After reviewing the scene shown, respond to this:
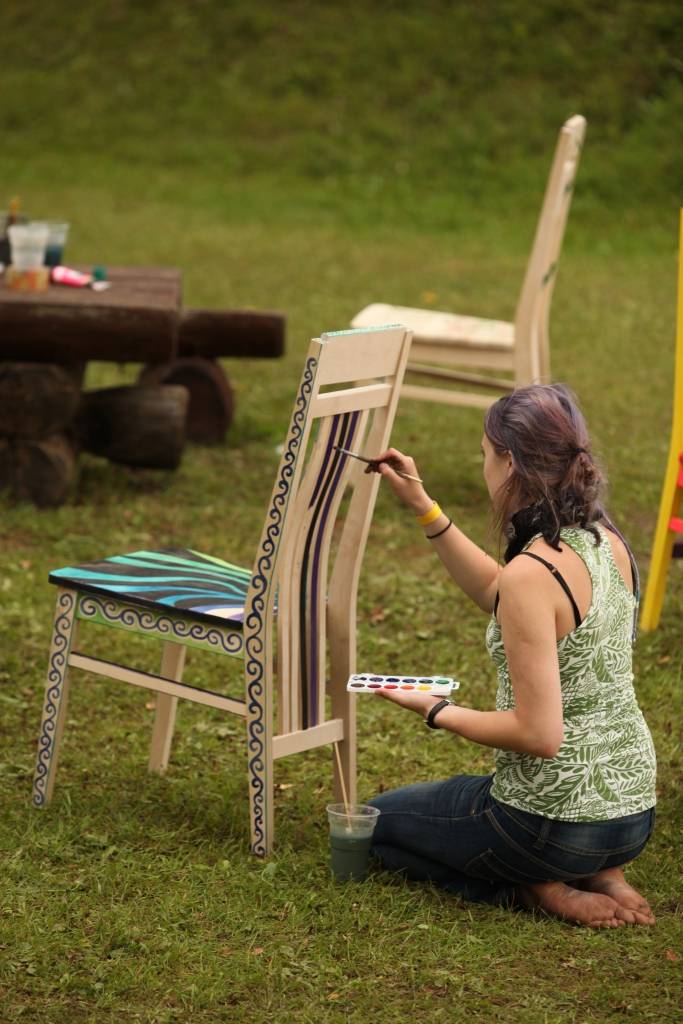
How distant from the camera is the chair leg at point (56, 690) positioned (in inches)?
137

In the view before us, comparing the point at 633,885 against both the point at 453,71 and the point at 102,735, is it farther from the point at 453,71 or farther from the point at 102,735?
the point at 453,71

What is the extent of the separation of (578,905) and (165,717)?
1.28m

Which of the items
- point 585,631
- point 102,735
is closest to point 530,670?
point 585,631

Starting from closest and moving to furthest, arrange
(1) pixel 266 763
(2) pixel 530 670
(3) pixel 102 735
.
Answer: (2) pixel 530 670 < (1) pixel 266 763 < (3) pixel 102 735

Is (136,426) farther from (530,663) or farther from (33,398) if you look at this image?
(530,663)

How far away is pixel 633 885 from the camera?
331 centimetres

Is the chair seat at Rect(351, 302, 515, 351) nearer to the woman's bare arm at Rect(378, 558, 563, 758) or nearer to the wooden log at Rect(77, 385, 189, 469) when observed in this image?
the wooden log at Rect(77, 385, 189, 469)

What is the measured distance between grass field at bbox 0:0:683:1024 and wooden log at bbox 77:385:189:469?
18cm

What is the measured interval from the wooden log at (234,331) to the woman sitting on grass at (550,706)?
13.2 feet

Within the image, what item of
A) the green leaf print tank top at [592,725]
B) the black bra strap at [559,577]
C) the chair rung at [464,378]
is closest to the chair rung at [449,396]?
the chair rung at [464,378]

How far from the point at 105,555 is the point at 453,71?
1191 cm

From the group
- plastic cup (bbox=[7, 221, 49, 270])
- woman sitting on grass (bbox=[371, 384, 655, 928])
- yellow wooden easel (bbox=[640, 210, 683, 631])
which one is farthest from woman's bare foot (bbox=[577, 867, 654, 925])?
plastic cup (bbox=[7, 221, 49, 270])

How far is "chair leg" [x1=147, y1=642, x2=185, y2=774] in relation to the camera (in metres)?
3.80

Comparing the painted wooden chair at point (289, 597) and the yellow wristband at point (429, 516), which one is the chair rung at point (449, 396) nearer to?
the painted wooden chair at point (289, 597)
